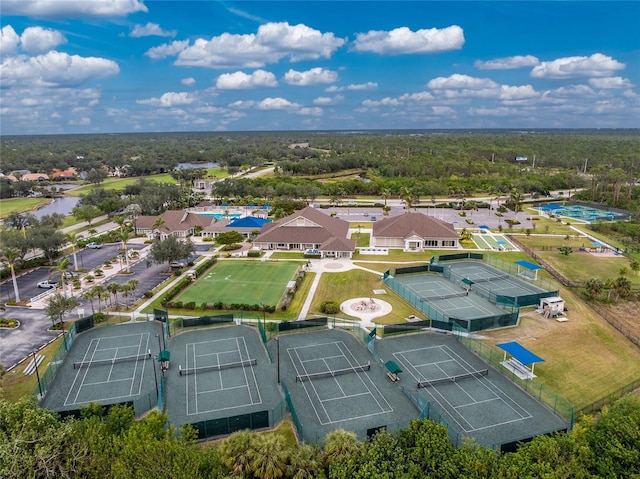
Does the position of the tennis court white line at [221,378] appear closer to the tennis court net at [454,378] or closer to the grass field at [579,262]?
the tennis court net at [454,378]

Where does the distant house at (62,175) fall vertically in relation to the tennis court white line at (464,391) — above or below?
above

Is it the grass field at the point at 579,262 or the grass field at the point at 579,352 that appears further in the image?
the grass field at the point at 579,262

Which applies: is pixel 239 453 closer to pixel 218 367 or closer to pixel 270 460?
pixel 270 460

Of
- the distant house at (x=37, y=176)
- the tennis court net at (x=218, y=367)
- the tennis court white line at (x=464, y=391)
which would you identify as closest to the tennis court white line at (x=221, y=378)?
the tennis court net at (x=218, y=367)

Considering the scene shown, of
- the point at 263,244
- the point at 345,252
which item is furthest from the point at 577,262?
the point at 263,244

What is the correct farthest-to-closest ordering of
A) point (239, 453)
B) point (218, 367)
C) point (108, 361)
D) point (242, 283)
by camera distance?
point (242, 283) → point (108, 361) → point (218, 367) → point (239, 453)

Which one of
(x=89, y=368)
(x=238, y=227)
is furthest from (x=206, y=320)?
(x=238, y=227)

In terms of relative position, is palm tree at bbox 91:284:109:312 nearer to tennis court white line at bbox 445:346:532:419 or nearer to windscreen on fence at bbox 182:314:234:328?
windscreen on fence at bbox 182:314:234:328
